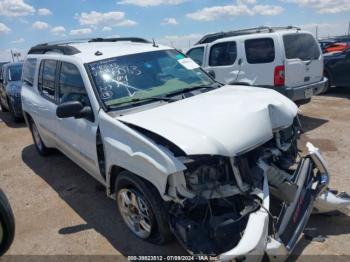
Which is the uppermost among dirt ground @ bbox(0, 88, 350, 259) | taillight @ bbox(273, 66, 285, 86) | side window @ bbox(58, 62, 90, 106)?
side window @ bbox(58, 62, 90, 106)

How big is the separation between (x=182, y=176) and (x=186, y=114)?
2.22ft

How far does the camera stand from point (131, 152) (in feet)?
10.6

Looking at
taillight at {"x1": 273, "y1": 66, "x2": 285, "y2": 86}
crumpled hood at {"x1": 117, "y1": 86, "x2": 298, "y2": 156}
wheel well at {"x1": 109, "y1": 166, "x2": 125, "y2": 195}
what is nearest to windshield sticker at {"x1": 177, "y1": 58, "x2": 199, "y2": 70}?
crumpled hood at {"x1": 117, "y1": 86, "x2": 298, "y2": 156}

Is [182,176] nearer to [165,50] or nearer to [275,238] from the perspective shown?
[275,238]

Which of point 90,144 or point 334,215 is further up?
point 90,144

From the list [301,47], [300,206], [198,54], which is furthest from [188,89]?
[198,54]

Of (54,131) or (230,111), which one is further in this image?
(54,131)

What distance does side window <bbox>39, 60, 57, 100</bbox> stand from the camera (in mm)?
5023

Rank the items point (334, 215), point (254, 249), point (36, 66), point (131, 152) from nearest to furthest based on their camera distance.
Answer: point (254, 249), point (131, 152), point (334, 215), point (36, 66)

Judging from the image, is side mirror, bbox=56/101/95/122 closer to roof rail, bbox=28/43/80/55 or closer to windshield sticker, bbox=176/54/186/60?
roof rail, bbox=28/43/80/55

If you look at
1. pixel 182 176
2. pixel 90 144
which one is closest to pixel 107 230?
pixel 90 144

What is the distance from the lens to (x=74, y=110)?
370cm

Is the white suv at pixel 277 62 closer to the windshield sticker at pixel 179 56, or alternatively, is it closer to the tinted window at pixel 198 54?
the tinted window at pixel 198 54

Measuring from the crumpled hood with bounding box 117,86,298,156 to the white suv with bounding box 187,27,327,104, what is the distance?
3.26 metres
